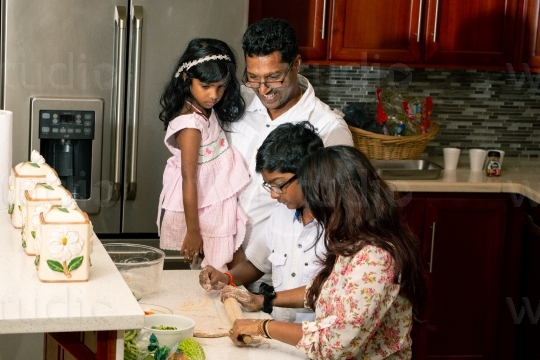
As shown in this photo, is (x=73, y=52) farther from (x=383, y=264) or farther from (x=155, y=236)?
(x=383, y=264)

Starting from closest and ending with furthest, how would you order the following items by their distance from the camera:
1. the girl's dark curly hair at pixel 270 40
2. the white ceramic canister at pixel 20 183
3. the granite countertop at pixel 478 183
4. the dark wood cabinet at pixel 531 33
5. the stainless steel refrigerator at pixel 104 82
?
1. the white ceramic canister at pixel 20 183
2. the girl's dark curly hair at pixel 270 40
3. the stainless steel refrigerator at pixel 104 82
4. the granite countertop at pixel 478 183
5. the dark wood cabinet at pixel 531 33

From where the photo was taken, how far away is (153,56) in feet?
10.5

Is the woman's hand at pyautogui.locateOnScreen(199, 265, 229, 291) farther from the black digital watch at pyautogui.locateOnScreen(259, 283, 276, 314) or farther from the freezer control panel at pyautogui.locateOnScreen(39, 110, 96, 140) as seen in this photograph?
the freezer control panel at pyautogui.locateOnScreen(39, 110, 96, 140)

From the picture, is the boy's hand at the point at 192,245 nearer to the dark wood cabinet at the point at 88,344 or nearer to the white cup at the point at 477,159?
the dark wood cabinet at the point at 88,344

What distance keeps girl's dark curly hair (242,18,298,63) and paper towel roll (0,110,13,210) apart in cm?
72

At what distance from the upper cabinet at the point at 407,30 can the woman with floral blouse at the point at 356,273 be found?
1.90 m

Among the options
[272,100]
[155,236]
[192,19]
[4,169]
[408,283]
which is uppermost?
[192,19]

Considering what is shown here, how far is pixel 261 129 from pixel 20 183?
2.98 ft

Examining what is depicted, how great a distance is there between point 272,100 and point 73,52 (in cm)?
94

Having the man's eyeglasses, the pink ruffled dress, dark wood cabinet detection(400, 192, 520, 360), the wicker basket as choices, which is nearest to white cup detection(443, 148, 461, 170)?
the wicker basket

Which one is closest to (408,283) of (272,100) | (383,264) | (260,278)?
(383,264)

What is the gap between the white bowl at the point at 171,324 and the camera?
1842 mm

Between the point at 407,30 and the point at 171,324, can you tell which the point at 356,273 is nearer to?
the point at 171,324

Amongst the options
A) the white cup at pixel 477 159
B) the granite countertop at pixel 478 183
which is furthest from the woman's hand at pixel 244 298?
the white cup at pixel 477 159
